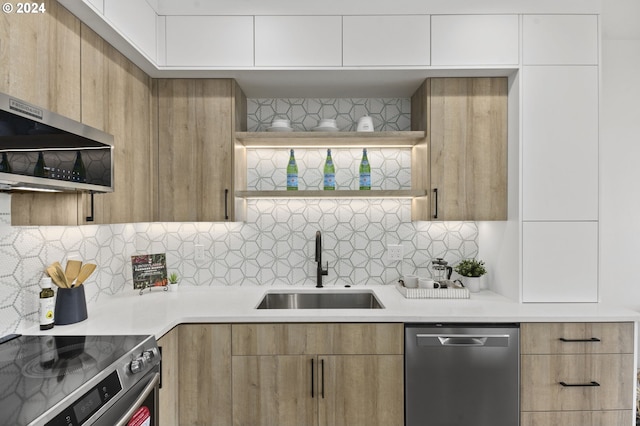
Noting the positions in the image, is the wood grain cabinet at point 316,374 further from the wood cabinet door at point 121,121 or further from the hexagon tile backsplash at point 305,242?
the wood cabinet door at point 121,121

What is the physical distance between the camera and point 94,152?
1.59 m

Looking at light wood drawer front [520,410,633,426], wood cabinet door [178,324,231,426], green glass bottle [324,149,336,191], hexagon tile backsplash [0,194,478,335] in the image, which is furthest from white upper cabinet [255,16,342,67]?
light wood drawer front [520,410,633,426]

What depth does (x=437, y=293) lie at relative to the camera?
7.88 ft

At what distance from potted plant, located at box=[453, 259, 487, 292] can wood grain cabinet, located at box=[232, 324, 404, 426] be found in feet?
2.69

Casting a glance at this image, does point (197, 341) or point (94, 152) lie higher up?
point (94, 152)

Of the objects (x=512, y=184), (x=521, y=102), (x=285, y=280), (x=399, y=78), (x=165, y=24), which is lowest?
(x=285, y=280)

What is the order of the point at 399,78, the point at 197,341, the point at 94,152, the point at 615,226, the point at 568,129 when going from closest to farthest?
the point at 94,152 → the point at 197,341 → the point at 568,129 → the point at 399,78 → the point at 615,226

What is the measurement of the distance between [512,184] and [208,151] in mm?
1884

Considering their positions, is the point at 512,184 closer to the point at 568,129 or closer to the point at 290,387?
the point at 568,129

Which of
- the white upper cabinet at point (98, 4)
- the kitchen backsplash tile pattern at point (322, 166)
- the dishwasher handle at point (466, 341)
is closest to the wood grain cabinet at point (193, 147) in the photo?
the kitchen backsplash tile pattern at point (322, 166)

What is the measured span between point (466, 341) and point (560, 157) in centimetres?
123

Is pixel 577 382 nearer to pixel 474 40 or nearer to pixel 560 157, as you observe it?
pixel 560 157

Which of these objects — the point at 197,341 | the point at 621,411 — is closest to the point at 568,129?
the point at 621,411

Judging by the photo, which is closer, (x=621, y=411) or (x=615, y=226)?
(x=621, y=411)
